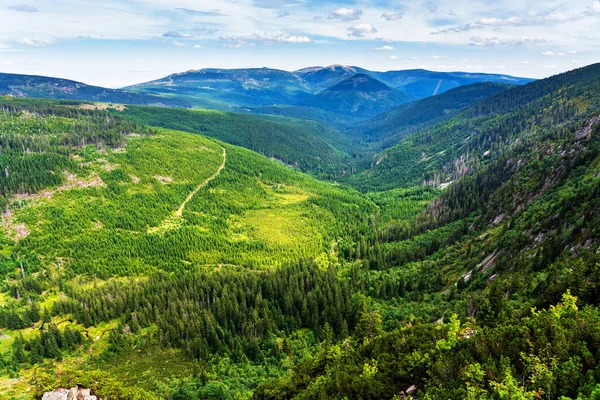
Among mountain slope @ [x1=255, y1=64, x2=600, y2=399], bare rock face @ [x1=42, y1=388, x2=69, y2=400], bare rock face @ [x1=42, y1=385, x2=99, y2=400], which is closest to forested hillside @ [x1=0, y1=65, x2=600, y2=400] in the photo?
mountain slope @ [x1=255, y1=64, x2=600, y2=399]

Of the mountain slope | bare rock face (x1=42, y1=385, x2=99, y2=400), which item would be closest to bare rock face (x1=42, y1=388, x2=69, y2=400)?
bare rock face (x1=42, y1=385, x2=99, y2=400)

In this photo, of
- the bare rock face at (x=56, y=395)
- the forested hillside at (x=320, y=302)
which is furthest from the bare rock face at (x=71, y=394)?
the forested hillside at (x=320, y=302)

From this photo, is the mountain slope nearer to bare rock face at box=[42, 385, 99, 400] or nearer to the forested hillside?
the forested hillside

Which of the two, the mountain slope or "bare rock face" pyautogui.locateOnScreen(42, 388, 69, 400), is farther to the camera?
"bare rock face" pyautogui.locateOnScreen(42, 388, 69, 400)

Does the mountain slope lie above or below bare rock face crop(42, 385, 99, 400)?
above

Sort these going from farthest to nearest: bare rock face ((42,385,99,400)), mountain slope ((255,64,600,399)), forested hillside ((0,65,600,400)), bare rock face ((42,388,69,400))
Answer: bare rock face ((42,385,99,400)) → bare rock face ((42,388,69,400)) → forested hillside ((0,65,600,400)) → mountain slope ((255,64,600,399))

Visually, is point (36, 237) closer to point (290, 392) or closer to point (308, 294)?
point (308, 294)

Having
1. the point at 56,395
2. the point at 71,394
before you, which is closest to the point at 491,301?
the point at 71,394

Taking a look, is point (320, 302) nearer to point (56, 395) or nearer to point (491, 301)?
point (491, 301)

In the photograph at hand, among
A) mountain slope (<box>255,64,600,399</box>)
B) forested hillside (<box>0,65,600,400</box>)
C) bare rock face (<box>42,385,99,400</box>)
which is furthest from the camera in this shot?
bare rock face (<box>42,385,99,400</box>)
